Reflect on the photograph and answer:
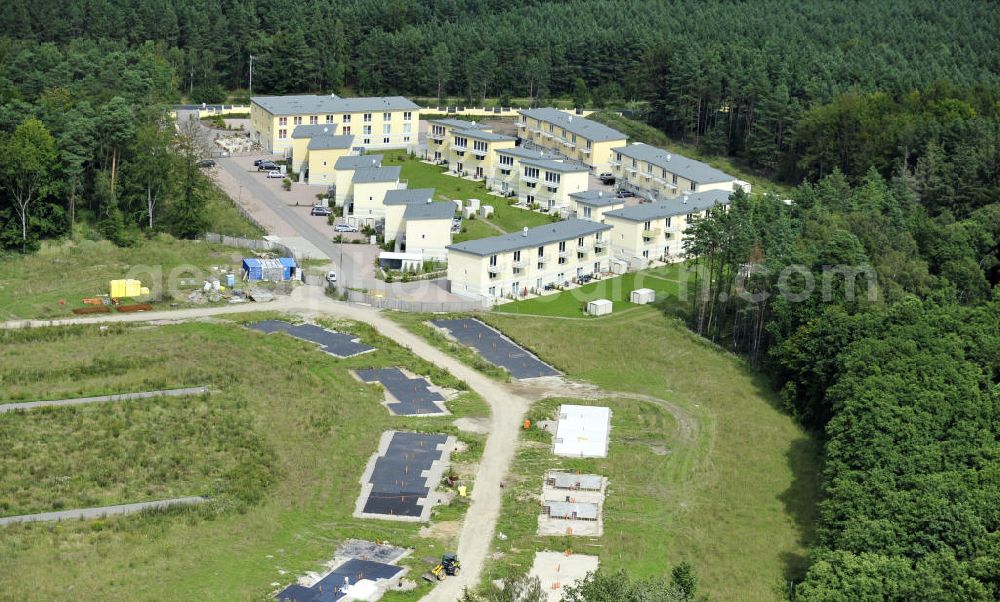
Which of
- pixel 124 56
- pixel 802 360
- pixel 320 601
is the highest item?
pixel 124 56

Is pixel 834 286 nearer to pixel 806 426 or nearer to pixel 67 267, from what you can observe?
pixel 806 426

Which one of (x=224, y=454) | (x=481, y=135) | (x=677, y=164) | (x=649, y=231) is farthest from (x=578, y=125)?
(x=224, y=454)

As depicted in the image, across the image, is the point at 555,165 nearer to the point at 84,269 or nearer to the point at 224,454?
the point at 84,269

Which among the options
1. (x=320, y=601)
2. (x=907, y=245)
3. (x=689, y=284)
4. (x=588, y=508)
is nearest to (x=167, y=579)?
(x=320, y=601)

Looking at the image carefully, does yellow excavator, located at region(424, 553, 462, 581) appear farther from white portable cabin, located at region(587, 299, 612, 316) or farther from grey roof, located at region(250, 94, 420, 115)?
grey roof, located at region(250, 94, 420, 115)

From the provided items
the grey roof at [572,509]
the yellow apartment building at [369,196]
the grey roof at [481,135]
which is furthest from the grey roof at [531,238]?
the grey roof at [572,509]

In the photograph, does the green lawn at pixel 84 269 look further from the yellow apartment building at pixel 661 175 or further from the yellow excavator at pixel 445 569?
the yellow apartment building at pixel 661 175
